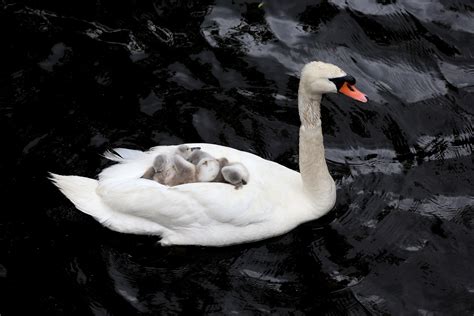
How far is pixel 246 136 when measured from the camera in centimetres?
962

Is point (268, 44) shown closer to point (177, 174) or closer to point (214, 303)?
point (177, 174)

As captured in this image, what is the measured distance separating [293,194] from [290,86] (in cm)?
216

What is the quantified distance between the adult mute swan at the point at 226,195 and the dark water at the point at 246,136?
0.25 m

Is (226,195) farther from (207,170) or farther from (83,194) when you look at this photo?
(83,194)

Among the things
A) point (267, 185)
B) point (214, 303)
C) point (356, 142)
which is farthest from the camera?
point (356, 142)

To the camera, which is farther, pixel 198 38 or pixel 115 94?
pixel 198 38

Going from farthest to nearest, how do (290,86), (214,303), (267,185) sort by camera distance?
1. (290,86)
2. (267,185)
3. (214,303)

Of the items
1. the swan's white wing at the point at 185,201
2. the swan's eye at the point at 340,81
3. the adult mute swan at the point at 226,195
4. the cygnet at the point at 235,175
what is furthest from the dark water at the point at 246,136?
the swan's eye at the point at 340,81

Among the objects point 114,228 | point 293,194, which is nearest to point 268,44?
point 293,194

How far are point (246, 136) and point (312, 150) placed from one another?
140 cm

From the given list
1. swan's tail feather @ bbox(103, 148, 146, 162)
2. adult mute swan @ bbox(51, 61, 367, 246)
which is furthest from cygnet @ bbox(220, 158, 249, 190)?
swan's tail feather @ bbox(103, 148, 146, 162)

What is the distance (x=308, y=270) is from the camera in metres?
8.30

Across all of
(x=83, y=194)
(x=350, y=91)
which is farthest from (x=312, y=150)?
(x=83, y=194)

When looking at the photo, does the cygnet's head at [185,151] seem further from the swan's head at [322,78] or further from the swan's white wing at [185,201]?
the swan's head at [322,78]
